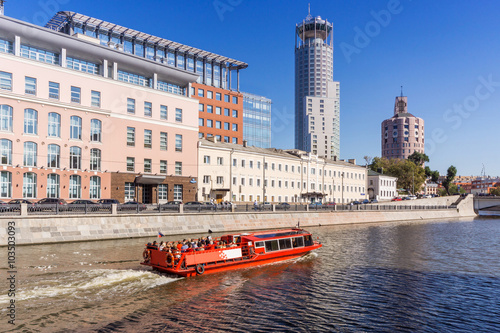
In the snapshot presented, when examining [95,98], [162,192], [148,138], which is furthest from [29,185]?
[162,192]

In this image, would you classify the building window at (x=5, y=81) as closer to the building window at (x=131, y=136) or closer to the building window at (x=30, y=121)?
the building window at (x=30, y=121)

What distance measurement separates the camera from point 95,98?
57625mm

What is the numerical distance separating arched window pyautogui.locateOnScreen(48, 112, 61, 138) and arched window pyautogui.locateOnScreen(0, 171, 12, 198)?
7056mm

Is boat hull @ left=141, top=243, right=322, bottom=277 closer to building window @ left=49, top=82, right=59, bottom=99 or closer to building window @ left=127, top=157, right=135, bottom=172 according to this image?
building window @ left=127, top=157, right=135, bottom=172

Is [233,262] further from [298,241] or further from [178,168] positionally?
A: [178,168]

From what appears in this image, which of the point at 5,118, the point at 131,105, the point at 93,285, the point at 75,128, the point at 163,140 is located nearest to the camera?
the point at 93,285

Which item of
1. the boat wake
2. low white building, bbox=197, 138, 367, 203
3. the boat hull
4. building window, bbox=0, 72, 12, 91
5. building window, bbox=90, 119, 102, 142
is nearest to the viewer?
the boat wake

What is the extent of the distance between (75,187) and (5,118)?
457 inches

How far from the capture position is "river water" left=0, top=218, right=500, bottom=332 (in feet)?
57.0

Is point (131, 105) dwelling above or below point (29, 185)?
above

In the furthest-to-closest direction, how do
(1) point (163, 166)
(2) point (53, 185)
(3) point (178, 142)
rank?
(3) point (178, 142)
(1) point (163, 166)
(2) point (53, 185)

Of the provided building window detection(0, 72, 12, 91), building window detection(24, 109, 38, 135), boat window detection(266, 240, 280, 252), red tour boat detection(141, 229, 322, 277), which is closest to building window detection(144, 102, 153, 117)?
building window detection(24, 109, 38, 135)

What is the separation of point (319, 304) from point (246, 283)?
586cm

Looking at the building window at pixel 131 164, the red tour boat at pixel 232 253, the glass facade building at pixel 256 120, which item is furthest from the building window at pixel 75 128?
the glass facade building at pixel 256 120
